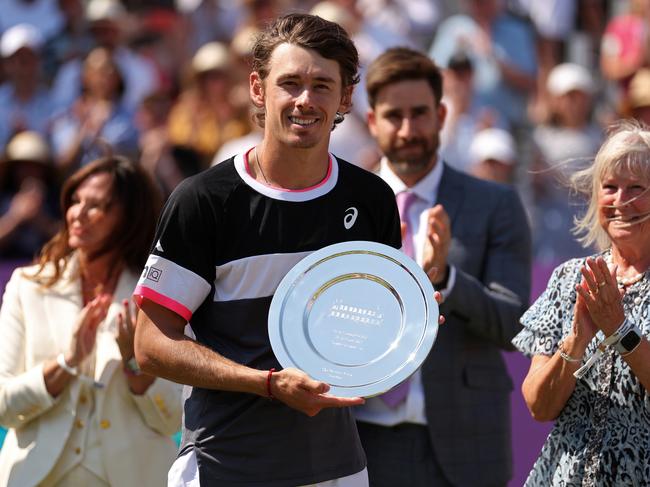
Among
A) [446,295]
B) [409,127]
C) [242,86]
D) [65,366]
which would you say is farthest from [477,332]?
[242,86]

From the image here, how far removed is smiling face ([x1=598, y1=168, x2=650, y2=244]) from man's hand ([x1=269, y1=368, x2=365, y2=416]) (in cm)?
110

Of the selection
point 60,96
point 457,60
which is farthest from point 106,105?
point 457,60

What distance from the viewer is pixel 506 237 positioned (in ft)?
16.7

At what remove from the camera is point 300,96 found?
3689 millimetres

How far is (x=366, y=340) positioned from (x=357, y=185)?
524mm

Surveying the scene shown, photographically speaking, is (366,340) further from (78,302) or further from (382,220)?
→ (78,302)

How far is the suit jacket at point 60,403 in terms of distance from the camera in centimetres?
477

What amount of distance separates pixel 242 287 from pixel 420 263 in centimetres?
130

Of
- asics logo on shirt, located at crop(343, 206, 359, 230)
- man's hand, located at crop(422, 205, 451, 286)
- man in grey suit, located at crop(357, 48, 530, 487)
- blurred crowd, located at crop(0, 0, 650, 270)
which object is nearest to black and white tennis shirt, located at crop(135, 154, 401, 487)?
asics logo on shirt, located at crop(343, 206, 359, 230)

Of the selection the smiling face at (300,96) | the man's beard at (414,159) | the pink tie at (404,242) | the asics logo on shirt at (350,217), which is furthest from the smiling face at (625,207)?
the man's beard at (414,159)

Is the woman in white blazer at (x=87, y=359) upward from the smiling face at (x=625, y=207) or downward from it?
downward

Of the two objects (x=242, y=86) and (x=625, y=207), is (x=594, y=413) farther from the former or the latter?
(x=242, y=86)

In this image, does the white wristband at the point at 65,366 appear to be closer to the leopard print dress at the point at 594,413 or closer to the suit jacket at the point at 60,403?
the suit jacket at the point at 60,403

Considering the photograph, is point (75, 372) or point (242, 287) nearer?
point (242, 287)
